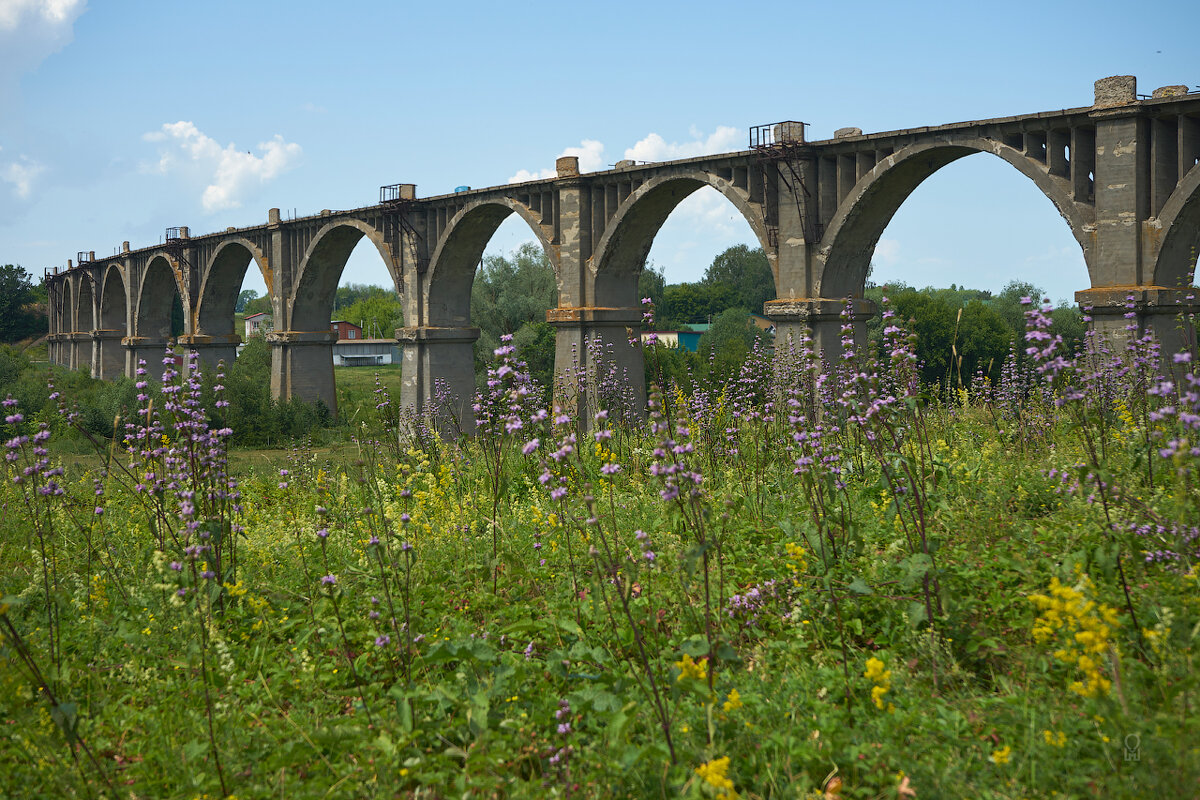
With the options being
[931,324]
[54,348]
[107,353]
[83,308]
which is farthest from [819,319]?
[54,348]

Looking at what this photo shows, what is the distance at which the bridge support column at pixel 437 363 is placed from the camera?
2692 centimetres

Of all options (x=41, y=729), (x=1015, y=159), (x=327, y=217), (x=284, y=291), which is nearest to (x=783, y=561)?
(x=41, y=729)

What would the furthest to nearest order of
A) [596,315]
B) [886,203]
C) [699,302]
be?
[699,302], [596,315], [886,203]

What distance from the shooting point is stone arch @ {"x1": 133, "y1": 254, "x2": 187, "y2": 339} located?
1747 inches

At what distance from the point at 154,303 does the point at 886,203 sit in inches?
1542

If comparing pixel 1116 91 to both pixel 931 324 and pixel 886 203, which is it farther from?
pixel 931 324

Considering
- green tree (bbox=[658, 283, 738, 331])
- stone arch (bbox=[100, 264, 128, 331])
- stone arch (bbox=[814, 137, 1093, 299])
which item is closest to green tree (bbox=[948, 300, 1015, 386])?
stone arch (bbox=[814, 137, 1093, 299])

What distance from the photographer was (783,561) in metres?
5.01

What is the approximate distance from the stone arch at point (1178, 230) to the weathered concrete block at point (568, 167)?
12.6 m

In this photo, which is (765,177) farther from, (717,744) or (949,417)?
(717,744)

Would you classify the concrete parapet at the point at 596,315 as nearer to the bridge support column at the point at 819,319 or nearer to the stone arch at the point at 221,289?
the bridge support column at the point at 819,319

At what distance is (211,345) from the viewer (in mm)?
38562

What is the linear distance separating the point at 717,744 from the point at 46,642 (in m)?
3.92

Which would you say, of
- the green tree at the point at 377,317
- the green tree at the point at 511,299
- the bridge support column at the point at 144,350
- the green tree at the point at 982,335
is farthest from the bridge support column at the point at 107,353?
the green tree at the point at 982,335
